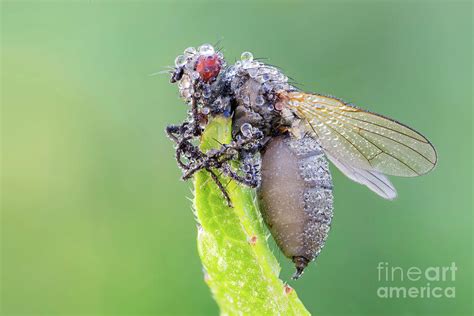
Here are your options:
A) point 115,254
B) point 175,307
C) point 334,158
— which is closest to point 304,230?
point 334,158

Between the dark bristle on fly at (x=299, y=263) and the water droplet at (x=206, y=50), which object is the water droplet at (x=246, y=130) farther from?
the dark bristle on fly at (x=299, y=263)

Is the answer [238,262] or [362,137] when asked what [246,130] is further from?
[238,262]

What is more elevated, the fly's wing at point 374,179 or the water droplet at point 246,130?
the water droplet at point 246,130

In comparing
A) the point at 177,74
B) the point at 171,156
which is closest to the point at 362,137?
the point at 177,74

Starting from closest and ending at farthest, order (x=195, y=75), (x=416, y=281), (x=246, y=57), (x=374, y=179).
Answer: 1. (x=195, y=75)
2. (x=246, y=57)
3. (x=374, y=179)
4. (x=416, y=281)

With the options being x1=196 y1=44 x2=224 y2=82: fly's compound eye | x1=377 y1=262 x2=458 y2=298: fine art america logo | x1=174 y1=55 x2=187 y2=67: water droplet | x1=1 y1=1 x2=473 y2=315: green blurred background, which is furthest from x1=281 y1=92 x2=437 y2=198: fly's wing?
x1=1 y1=1 x2=473 y2=315: green blurred background

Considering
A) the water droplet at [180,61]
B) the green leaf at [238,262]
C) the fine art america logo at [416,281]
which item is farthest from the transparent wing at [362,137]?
the fine art america logo at [416,281]

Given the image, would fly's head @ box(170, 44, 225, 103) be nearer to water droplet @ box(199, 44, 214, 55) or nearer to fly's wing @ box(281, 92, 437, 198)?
water droplet @ box(199, 44, 214, 55)
